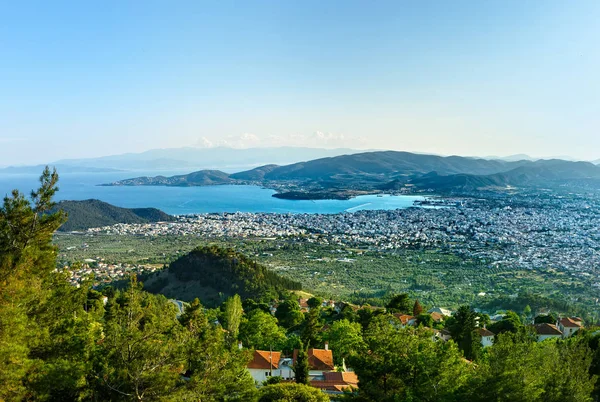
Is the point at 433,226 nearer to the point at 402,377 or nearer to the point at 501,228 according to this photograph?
the point at 501,228

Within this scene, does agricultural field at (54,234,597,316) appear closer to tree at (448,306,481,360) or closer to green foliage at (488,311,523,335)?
green foliage at (488,311,523,335)

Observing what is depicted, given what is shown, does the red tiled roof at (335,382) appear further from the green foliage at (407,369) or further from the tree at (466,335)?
the tree at (466,335)

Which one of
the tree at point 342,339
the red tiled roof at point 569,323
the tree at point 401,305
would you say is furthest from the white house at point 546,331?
the tree at point 342,339

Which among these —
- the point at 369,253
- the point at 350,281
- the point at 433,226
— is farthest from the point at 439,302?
the point at 433,226

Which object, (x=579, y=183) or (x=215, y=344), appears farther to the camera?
(x=579, y=183)

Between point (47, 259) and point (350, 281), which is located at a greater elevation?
point (47, 259)

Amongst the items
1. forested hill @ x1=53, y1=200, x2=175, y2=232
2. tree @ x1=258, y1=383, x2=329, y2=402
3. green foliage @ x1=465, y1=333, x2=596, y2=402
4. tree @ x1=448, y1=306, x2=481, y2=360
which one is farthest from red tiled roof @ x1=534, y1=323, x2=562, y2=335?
forested hill @ x1=53, y1=200, x2=175, y2=232

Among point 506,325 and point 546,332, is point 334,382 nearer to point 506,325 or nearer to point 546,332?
point 506,325
